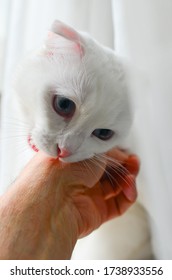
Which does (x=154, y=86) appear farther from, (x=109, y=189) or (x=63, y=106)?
(x=109, y=189)

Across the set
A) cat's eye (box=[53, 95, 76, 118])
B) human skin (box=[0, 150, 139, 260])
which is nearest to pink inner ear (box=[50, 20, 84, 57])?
cat's eye (box=[53, 95, 76, 118])

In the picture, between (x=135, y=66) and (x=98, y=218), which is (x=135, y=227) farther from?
(x=135, y=66)

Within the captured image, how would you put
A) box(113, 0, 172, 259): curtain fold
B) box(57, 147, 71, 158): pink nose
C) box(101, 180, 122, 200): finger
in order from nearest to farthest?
box(113, 0, 172, 259): curtain fold, box(57, 147, 71, 158): pink nose, box(101, 180, 122, 200): finger

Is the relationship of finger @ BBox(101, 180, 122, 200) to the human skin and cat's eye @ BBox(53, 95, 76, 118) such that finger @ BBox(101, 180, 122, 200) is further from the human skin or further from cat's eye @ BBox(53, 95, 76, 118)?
cat's eye @ BBox(53, 95, 76, 118)

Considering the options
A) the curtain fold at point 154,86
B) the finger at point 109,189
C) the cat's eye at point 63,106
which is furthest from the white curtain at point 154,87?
the finger at point 109,189

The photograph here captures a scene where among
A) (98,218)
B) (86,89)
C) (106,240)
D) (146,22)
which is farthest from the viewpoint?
(106,240)

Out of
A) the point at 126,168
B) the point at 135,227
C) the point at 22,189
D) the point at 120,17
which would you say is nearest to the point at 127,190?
the point at 126,168

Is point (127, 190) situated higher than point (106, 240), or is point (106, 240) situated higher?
point (127, 190)
